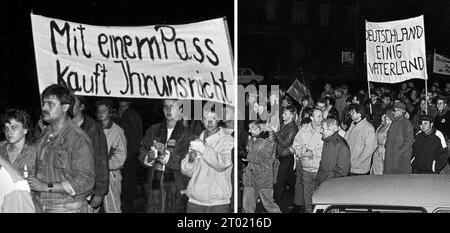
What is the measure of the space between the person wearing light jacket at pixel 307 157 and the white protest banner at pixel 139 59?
2033 mm

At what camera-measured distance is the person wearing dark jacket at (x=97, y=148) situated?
8.79 meters

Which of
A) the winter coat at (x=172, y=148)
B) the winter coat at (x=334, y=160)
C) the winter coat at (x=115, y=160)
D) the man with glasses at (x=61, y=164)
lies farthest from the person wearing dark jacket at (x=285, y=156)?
Answer: the man with glasses at (x=61, y=164)

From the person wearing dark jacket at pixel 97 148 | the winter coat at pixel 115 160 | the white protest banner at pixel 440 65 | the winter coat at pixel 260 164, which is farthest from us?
the white protest banner at pixel 440 65

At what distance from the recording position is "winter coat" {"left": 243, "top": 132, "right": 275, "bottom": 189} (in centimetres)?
1032

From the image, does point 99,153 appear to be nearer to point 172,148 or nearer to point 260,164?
point 172,148

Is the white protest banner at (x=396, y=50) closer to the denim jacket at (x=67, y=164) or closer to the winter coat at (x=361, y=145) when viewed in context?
the winter coat at (x=361, y=145)

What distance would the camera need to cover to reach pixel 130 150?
9867 millimetres

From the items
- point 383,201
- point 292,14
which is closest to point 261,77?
point 292,14

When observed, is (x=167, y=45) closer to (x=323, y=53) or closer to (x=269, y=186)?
(x=269, y=186)

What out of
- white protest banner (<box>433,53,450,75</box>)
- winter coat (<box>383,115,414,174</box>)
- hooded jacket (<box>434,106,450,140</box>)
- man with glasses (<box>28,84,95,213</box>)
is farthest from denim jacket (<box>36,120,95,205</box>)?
white protest banner (<box>433,53,450,75</box>)

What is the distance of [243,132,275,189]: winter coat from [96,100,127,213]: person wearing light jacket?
1.64 metres

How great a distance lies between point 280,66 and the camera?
50.4 feet

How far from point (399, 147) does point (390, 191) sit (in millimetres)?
4623

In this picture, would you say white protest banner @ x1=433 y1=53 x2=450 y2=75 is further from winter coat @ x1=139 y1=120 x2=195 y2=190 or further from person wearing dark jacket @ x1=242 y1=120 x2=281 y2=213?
winter coat @ x1=139 y1=120 x2=195 y2=190
